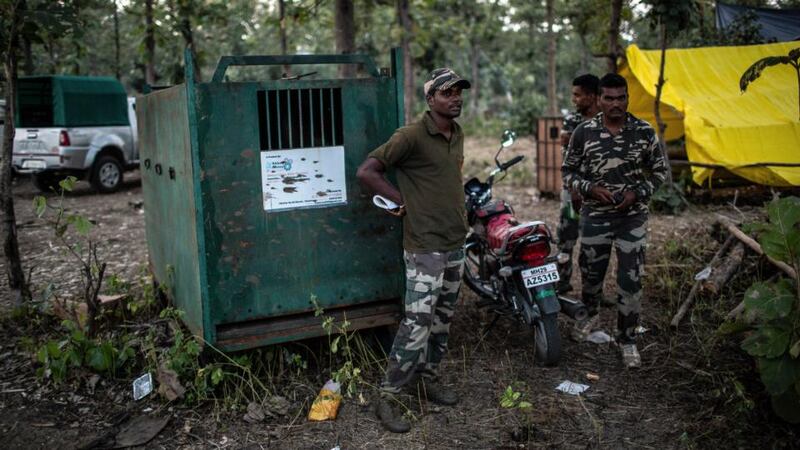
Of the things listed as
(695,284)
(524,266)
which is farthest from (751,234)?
(524,266)

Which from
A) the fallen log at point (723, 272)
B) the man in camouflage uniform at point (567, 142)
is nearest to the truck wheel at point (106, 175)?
the man in camouflage uniform at point (567, 142)

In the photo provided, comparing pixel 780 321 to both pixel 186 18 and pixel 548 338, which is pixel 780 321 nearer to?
pixel 548 338

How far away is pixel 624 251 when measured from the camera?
4.52 m

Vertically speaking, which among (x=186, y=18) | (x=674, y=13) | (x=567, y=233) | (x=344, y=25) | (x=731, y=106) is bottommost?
A: (x=567, y=233)

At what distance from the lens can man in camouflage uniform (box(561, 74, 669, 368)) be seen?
445 centimetres

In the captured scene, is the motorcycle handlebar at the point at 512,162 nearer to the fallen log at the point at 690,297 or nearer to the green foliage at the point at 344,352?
the fallen log at the point at 690,297

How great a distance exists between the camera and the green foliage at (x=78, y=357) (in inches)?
167

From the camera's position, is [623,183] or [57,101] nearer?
[623,183]

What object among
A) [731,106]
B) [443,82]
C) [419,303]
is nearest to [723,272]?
[419,303]

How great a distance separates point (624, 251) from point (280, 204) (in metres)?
2.28

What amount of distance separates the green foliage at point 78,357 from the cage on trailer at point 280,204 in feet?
1.69

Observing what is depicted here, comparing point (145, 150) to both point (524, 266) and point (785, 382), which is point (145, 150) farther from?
point (785, 382)

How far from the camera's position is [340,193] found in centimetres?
411

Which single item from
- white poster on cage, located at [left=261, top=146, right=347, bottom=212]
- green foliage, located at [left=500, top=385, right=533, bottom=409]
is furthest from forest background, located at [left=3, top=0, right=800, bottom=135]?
green foliage, located at [left=500, top=385, right=533, bottom=409]
